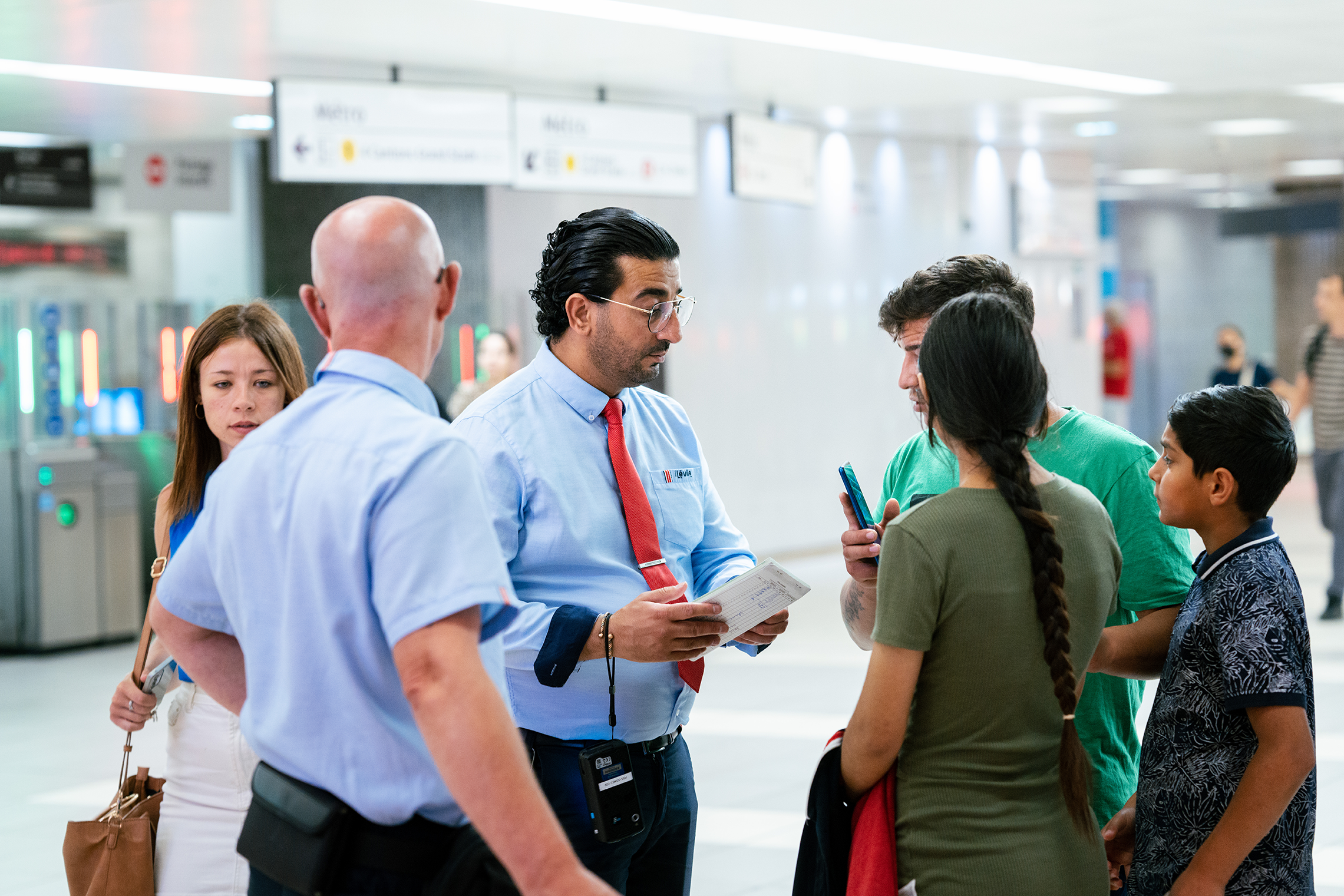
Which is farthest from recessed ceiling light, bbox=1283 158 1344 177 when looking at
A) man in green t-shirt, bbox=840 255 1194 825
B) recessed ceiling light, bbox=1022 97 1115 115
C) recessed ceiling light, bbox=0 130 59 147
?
man in green t-shirt, bbox=840 255 1194 825

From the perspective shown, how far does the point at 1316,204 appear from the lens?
19.9m

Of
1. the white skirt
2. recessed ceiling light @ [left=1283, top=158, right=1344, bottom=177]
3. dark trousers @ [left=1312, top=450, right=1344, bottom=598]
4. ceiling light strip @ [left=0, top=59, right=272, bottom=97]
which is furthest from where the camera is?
recessed ceiling light @ [left=1283, top=158, right=1344, bottom=177]

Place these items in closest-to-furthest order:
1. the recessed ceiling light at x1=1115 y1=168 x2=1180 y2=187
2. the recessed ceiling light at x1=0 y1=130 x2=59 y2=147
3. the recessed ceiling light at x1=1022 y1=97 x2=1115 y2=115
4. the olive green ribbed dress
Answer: the olive green ribbed dress < the recessed ceiling light at x1=1022 y1=97 x2=1115 y2=115 < the recessed ceiling light at x1=0 y1=130 x2=59 y2=147 < the recessed ceiling light at x1=1115 y1=168 x2=1180 y2=187

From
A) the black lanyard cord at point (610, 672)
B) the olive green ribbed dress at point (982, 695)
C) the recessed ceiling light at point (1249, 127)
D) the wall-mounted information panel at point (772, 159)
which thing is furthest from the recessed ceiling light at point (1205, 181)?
the olive green ribbed dress at point (982, 695)

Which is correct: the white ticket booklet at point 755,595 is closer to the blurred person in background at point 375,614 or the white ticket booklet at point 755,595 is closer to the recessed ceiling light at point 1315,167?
the blurred person in background at point 375,614

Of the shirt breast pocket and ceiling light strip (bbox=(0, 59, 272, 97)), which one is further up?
ceiling light strip (bbox=(0, 59, 272, 97))

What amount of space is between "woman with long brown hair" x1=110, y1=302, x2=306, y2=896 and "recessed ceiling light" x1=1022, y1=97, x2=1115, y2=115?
9120 mm

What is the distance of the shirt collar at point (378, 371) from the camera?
1717mm

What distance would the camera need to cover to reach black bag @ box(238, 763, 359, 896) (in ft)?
5.38

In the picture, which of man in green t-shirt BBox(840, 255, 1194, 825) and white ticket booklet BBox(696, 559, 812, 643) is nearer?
white ticket booklet BBox(696, 559, 812, 643)

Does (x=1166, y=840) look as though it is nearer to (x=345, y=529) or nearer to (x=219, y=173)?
(x=345, y=529)

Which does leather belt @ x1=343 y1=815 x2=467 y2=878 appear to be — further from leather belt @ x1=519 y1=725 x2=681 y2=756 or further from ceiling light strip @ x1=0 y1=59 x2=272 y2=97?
ceiling light strip @ x1=0 y1=59 x2=272 y2=97

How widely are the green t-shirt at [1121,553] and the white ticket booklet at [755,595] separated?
23 cm

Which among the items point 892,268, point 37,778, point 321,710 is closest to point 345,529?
point 321,710
